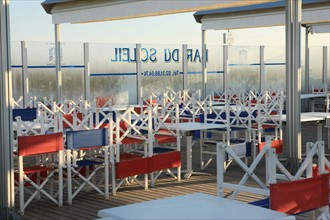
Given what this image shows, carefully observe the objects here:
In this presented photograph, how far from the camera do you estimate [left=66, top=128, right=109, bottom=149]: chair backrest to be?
664 centimetres

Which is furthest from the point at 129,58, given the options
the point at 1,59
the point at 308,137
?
the point at 1,59

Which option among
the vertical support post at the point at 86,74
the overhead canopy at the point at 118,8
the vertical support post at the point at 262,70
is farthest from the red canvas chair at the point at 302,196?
the vertical support post at the point at 262,70

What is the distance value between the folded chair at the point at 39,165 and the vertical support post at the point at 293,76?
8.71ft

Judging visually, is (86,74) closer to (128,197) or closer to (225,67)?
(225,67)

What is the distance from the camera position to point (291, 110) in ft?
24.8

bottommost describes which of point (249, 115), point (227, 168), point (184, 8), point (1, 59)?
point (227, 168)

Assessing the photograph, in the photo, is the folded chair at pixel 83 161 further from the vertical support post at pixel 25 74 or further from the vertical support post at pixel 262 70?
the vertical support post at pixel 262 70

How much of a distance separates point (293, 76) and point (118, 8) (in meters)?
2.99

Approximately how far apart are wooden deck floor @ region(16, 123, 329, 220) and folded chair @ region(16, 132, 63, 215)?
0.44 feet

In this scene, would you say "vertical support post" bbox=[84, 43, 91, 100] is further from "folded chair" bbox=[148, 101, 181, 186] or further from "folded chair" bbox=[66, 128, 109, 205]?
"folded chair" bbox=[66, 128, 109, 205]

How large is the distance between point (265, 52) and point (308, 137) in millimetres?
4639

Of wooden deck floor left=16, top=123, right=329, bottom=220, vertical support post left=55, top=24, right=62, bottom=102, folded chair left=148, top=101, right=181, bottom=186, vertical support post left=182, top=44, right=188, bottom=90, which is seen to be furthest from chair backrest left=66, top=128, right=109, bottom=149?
vertical support post left=182, top=44, right=188, bottom=90

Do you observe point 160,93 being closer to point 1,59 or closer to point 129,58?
point 129,58

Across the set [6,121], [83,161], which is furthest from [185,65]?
[6,121]
